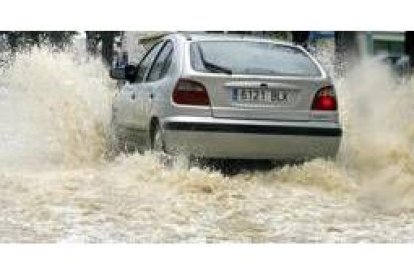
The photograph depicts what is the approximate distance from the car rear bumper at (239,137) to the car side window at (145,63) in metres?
0.34

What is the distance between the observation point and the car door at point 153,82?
711 cm

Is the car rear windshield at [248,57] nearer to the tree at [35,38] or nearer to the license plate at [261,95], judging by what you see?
the license plate at [261,95]

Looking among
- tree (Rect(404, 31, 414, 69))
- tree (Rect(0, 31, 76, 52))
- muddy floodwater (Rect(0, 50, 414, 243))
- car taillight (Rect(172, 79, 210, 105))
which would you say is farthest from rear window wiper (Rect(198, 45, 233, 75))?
tree (Rect(404, 31, 414, 69))

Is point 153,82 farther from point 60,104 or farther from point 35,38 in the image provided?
point 35,38

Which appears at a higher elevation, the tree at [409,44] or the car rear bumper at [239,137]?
the tree at [409,44]

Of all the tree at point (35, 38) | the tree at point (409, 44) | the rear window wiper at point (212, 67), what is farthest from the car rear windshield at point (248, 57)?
the tree at point (35, 38)

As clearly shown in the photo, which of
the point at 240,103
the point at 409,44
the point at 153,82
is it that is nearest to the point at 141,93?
the point at 153,82

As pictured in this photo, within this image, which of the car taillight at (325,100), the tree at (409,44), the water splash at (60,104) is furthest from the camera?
the water splash at (60,104)

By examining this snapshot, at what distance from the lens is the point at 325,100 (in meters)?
7.03

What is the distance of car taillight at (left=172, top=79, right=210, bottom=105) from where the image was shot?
698 centimetres

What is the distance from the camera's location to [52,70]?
723cm

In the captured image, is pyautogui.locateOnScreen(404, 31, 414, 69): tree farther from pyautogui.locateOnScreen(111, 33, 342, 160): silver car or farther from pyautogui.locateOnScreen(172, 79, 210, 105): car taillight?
pyautogui.locateOnScreen(172, 79, 210, 105): car taillight

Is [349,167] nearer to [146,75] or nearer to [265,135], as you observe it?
[265,135]

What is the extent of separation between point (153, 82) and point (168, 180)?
20.0 inches
